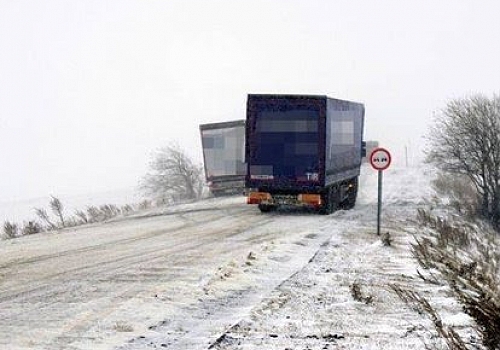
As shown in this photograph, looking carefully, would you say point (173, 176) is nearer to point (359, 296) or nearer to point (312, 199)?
point (312, 199)

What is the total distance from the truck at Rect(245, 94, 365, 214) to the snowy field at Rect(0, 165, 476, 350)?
4.72 metres

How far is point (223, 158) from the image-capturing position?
32.2 m

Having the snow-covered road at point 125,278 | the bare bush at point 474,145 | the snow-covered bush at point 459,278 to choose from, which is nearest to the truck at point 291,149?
the snow-covered bush at point 459,278

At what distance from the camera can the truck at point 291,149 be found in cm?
1864

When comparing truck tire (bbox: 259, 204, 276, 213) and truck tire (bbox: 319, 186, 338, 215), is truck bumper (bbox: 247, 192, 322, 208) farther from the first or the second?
truck tire (bbox: 259, 204, 276, 213)

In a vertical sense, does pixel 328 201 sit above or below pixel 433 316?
above

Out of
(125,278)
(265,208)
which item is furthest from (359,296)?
(265,208)

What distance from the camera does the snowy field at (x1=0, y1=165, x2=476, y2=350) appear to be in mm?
5422

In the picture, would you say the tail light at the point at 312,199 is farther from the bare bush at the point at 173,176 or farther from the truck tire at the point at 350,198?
the bare bush at the point at 173,176

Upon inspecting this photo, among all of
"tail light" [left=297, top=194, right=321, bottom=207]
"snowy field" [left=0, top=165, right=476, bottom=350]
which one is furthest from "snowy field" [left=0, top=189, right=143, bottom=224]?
"snowy field" [left=0, top=165, right=476, bottom=350]

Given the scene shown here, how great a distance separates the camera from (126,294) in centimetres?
727

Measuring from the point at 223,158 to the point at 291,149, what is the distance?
44.3 feet

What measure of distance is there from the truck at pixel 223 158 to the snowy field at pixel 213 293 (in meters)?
17.3

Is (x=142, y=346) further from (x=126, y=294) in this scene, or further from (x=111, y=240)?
(x=111, y=240)
